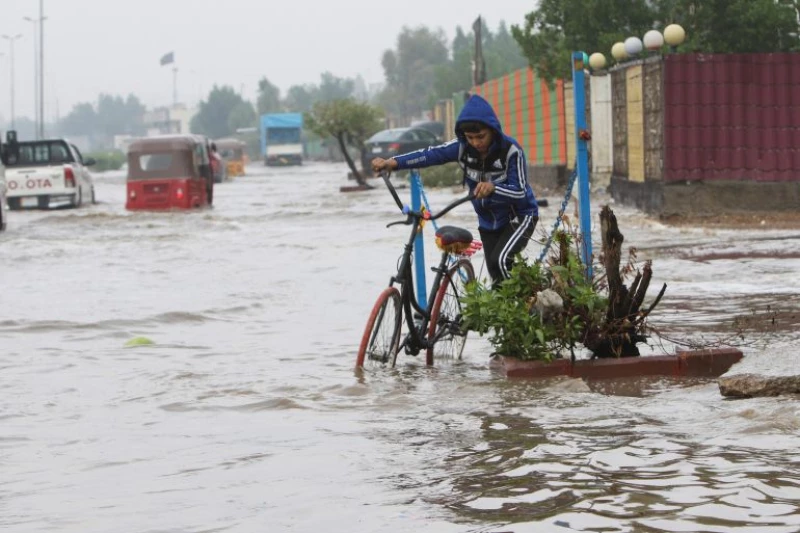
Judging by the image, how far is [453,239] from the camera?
8453 mm

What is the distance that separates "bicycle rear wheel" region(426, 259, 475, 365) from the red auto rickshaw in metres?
23.1

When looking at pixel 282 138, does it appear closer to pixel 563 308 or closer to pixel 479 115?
pixel 479 115

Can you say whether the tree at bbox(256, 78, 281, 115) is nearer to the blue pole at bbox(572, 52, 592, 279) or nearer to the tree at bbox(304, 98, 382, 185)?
the tree at bbox(304, 98, 382, 185)

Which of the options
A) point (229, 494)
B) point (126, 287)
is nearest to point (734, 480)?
point (229, 494)

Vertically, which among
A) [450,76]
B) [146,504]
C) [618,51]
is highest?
[450,76]

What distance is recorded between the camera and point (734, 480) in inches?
205

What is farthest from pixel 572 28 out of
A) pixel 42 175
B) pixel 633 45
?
pixel 42 175

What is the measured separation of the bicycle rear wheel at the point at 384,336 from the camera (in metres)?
8.33

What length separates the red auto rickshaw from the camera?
31.6 m

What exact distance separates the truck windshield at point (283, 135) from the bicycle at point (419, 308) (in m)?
76.8

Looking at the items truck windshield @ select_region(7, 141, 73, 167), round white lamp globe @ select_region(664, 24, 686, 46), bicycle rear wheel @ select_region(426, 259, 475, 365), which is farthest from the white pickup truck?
bicycle rear wheel @ select_region(426, 259, 475, 365)

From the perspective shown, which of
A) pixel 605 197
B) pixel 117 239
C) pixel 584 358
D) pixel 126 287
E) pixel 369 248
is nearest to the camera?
pixel 584 358

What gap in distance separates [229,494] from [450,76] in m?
111

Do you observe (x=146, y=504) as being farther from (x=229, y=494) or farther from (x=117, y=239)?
(x=117, y=239)
